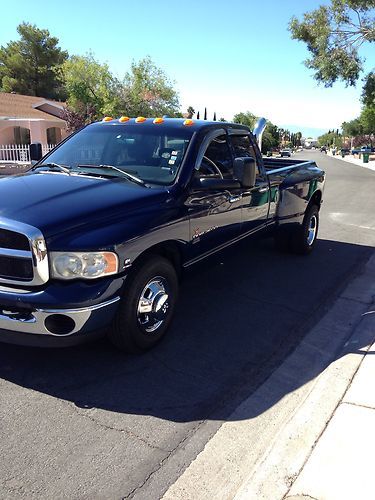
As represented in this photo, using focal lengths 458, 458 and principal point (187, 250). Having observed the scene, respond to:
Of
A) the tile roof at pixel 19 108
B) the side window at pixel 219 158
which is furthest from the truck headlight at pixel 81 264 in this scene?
the tile roof at pixel 19 108

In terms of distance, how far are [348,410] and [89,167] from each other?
9.72ft

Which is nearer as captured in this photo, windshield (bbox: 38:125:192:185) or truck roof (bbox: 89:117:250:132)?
windshield (bbox: 38:125:192:185)

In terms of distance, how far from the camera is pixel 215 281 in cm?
568

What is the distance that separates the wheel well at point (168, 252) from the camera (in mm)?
3566

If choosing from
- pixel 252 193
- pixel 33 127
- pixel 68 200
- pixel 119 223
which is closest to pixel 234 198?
pixel 252 193

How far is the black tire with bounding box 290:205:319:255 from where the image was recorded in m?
6.78

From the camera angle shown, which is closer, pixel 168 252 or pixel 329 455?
pixel 329 455

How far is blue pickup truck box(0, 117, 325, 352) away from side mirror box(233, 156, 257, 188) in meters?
0.01

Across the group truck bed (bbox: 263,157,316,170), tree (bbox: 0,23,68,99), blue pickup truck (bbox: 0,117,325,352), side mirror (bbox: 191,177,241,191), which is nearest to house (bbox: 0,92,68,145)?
tree (bbox: 0,23,68,99)

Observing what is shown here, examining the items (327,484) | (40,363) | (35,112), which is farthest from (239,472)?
(35,112)

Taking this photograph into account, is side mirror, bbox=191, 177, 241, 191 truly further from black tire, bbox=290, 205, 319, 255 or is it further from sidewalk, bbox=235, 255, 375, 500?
black tire, bbox=290, 205, 319, 255

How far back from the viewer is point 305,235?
686cm

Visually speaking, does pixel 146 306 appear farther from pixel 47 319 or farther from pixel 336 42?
pixel 336 42

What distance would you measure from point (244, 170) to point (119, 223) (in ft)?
5.36
